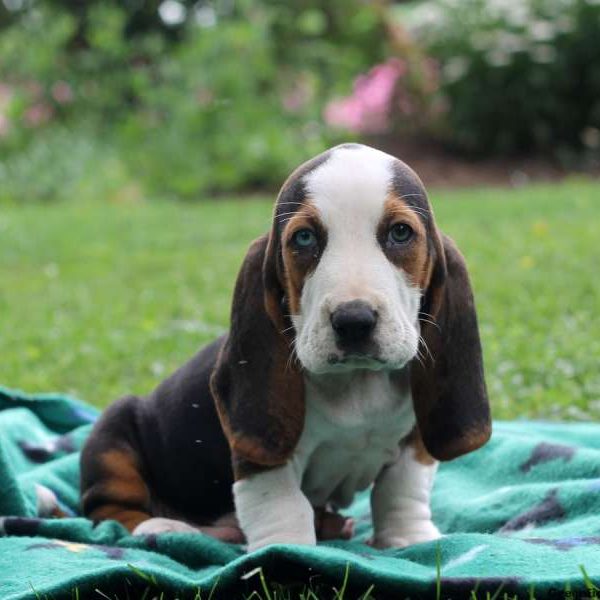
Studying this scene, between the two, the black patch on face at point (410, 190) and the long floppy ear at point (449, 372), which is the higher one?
the black patch on face at point (410, 190)

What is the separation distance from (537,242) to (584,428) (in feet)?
16.1

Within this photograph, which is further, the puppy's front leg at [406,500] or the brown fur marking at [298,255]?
the puppy's front leg at [406,500]

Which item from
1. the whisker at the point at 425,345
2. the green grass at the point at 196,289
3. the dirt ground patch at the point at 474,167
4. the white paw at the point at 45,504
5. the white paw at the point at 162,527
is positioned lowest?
the dirt ground patch at the point at 474,167

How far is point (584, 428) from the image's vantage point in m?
5.06

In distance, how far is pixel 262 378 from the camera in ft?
11.7

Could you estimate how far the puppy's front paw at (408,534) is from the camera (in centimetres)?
381

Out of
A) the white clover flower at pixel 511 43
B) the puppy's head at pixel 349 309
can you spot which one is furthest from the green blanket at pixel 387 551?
the white clover flower at pixel 511 43

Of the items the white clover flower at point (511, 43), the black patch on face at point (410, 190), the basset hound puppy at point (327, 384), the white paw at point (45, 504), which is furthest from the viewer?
the white clover flower at point (511, 43)

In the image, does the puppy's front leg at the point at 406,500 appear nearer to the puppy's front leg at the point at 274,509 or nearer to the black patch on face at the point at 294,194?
the puppy's front leg at the point at 274,509

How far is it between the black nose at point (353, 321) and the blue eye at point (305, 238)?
282mm

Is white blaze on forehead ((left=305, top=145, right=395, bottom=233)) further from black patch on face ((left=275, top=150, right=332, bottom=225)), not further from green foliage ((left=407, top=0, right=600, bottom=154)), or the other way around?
green foliage ((left=407, top=0, right=600, bottom=154))

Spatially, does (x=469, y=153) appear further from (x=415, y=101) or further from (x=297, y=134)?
(x=297, y=134)

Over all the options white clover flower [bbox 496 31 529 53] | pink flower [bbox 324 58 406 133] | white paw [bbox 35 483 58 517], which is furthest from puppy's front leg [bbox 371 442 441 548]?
pink flower [bbox 324 58 406 133]

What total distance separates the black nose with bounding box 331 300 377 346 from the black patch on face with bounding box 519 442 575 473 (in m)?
1.72
